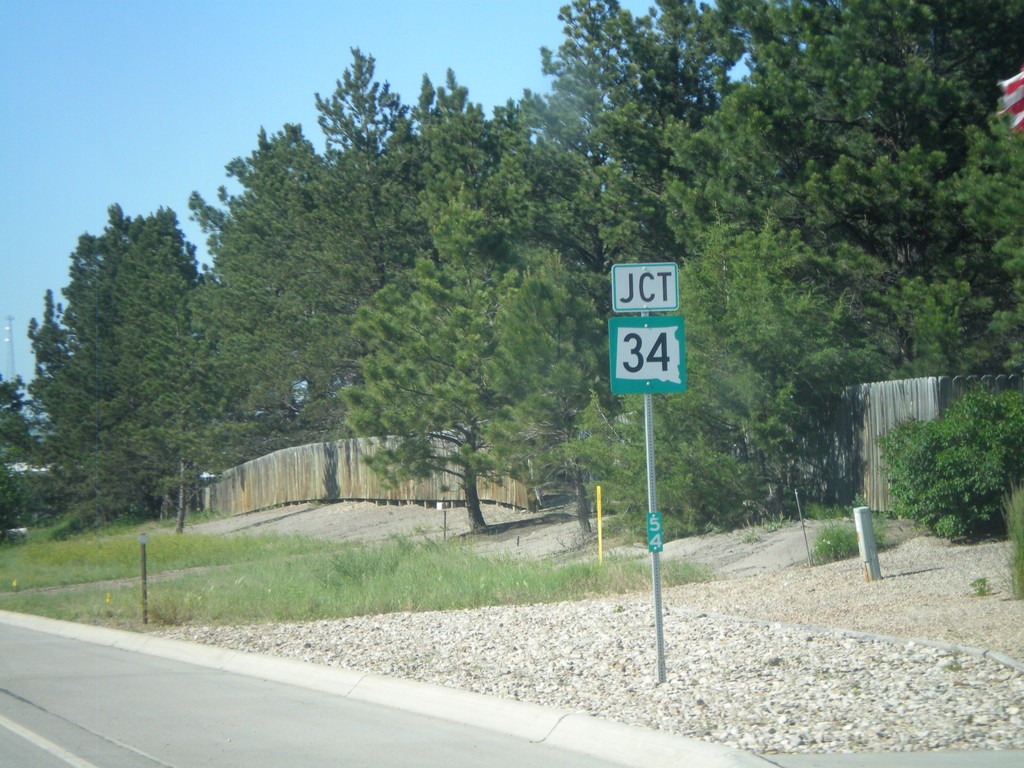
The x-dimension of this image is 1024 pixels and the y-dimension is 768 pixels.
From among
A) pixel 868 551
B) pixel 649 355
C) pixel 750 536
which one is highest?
pixel 649 355

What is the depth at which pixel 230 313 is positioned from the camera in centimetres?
4866

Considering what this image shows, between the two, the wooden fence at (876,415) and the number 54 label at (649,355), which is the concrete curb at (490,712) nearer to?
the number 54 label at (649,355)

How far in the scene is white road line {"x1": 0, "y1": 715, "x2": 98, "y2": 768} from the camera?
763 centimetres

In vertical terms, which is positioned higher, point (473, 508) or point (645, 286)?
point (645, 286)

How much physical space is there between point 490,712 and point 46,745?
10.9 feet

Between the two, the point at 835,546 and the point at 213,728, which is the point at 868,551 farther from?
the point at 213,728

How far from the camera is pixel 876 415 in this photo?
1947cm

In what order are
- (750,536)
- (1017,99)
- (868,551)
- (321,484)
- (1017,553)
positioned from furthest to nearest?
(321,484)
(750,536)
(868,551)
(1017,99)
(1017,553)

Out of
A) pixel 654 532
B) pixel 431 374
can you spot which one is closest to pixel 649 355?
pixel 654 532

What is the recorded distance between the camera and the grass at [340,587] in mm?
15070

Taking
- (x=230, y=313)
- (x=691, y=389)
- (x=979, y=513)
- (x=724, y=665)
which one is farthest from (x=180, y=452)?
(x=724, y=665)

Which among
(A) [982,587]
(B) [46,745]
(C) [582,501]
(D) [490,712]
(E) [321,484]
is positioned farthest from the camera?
(E) [321,484]

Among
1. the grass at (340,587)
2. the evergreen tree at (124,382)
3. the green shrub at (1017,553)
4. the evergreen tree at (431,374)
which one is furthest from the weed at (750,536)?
the evergreen tree at (124,382)

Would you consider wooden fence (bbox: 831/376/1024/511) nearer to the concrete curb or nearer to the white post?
the white post
